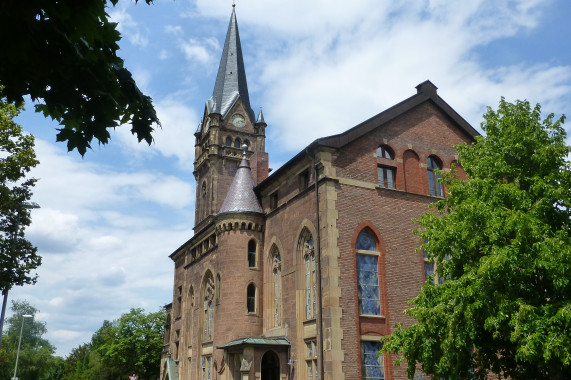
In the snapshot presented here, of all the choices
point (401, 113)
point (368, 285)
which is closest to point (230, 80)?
point (401, 113)

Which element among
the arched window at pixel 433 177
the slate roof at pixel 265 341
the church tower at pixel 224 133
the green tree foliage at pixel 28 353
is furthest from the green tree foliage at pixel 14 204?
the green tree foliage at pixel 28 353

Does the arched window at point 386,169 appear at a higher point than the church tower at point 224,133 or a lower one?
lower

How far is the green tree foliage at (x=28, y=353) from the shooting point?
69312 millimetres

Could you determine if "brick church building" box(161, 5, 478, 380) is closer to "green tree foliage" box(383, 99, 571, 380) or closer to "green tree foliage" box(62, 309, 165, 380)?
"green tree foliage" box(383, 99, 571, 380)

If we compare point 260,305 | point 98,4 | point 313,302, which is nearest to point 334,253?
point 313,302

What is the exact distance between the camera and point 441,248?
52.9 ft

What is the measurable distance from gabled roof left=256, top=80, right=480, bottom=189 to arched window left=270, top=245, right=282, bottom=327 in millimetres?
3987

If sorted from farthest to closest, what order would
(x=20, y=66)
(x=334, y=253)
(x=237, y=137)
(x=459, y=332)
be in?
(x=237, y=137) < (x=334, y=253) < (x=459, y=332) < (x=20, y=66)

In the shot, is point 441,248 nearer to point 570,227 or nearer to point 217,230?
point 570,227

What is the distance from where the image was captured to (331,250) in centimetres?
2298

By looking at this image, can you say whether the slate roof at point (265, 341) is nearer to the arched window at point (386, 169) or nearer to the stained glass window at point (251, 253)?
the stained glass window at point (251, 253)

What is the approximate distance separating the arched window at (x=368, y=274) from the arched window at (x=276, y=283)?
5.13m

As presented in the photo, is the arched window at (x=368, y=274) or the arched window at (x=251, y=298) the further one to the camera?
the arched window at (x=251, y=298)

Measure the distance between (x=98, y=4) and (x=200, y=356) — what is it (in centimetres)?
3269
